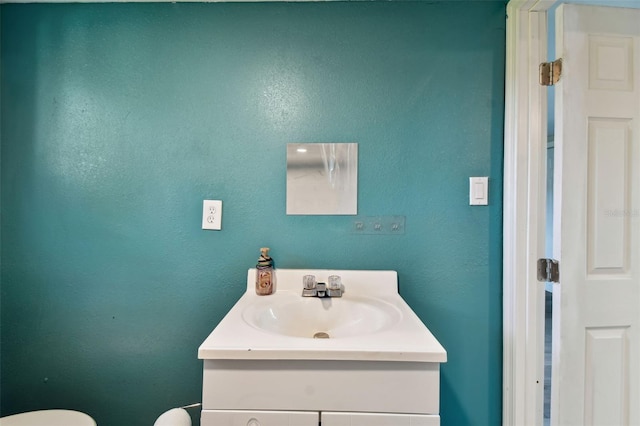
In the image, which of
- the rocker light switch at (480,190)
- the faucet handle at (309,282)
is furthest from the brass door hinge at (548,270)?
the faucet handle at (309,282)

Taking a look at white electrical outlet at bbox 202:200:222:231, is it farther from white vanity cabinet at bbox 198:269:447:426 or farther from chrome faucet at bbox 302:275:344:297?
white vanity cabinet at bbox 198:269:447:426

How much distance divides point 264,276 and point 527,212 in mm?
1045

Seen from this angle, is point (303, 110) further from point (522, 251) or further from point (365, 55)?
point (522, 251)

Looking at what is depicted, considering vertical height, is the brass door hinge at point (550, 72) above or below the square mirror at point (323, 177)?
above

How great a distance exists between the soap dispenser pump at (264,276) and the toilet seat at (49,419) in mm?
738

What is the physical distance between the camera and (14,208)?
125 cm

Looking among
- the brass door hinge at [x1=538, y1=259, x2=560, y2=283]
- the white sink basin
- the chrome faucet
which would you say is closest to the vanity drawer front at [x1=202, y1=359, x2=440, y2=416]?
the white sink basin

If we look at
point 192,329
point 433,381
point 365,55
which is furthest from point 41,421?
point 365,55

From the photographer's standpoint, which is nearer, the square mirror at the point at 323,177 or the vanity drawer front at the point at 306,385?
the vanity drawer front at the point at 306,385

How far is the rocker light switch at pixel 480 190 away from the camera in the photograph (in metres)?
1.19

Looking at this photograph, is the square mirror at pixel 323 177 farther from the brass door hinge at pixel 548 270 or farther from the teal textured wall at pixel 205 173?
the brass door hinge at pixel 548 270

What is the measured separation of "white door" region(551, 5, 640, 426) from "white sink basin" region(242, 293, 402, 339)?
67 centimetres

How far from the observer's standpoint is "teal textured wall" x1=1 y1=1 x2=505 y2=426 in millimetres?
1212

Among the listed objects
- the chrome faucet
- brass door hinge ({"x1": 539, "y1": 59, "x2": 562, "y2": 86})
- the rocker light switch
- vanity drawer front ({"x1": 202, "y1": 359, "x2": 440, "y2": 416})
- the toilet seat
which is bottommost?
the toilet seat
